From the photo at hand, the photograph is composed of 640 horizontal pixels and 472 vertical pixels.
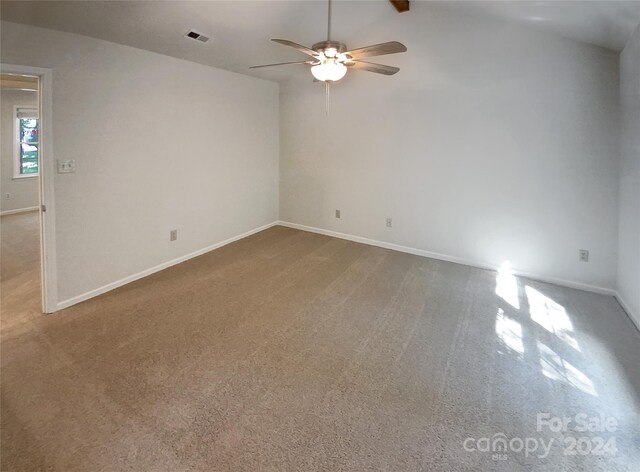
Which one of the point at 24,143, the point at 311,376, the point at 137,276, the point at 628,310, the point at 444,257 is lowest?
the point at 311,376

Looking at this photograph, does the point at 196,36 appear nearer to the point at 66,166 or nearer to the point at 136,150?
the point at 136,150

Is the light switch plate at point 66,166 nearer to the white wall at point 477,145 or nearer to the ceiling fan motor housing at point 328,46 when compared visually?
the ceiling fan motor housing at point 328,46

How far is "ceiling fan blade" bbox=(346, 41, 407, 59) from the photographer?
2.46 metres

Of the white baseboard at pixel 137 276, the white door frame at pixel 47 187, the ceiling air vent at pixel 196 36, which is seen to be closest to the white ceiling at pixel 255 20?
the ceiling air vent at pixel 196 36

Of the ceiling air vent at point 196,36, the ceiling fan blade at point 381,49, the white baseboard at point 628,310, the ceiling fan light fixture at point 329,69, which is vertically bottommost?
the white baseboard at point 628,310

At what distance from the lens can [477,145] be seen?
4.02m

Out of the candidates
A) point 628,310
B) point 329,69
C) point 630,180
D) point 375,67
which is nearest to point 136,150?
point 329,69

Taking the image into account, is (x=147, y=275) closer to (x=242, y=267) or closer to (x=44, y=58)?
(x=242, y=267)

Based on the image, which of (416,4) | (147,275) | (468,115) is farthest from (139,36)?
(468,115)

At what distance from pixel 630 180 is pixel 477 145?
1501 mm

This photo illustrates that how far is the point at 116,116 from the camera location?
327cm

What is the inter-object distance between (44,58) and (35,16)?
32cm

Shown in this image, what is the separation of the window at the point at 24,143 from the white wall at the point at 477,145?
630 centimetres

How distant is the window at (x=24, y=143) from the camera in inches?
279
